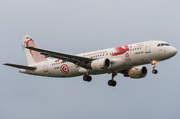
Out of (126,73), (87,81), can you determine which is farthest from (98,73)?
(126,73)

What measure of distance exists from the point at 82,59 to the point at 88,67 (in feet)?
4.71

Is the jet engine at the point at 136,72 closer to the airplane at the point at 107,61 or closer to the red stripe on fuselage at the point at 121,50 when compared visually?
the airplane at the point at 107,61

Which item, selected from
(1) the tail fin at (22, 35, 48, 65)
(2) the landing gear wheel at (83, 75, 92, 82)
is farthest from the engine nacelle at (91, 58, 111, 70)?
(1) the tail fin at (22, 35, 48, 65)

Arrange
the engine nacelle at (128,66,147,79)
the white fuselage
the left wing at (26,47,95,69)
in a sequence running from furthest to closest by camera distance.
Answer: the engine nacelle at (128,66,147,79)
the left wing at (26,47,95,69)
the white fuselage

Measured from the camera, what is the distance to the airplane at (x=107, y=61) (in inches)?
1868

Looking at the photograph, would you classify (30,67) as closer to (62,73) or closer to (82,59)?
(62,73)

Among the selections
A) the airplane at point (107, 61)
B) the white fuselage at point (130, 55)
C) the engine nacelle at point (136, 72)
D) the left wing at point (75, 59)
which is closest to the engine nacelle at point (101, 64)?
the airplane at point (107, 61)

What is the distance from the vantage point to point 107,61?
48562mm

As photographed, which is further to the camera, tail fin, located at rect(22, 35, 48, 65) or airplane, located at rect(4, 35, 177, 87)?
tail fin, located at rect(22, 35, 48, 65)

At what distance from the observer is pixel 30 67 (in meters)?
56.4

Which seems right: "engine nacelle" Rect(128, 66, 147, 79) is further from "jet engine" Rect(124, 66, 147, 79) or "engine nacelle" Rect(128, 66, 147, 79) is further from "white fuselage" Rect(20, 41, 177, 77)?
"white fuselage" Rect(20, 41, 177, 77)

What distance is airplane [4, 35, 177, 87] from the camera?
47.4 meters

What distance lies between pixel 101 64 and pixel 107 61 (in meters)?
1.06

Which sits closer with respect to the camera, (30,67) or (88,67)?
(88,67)
